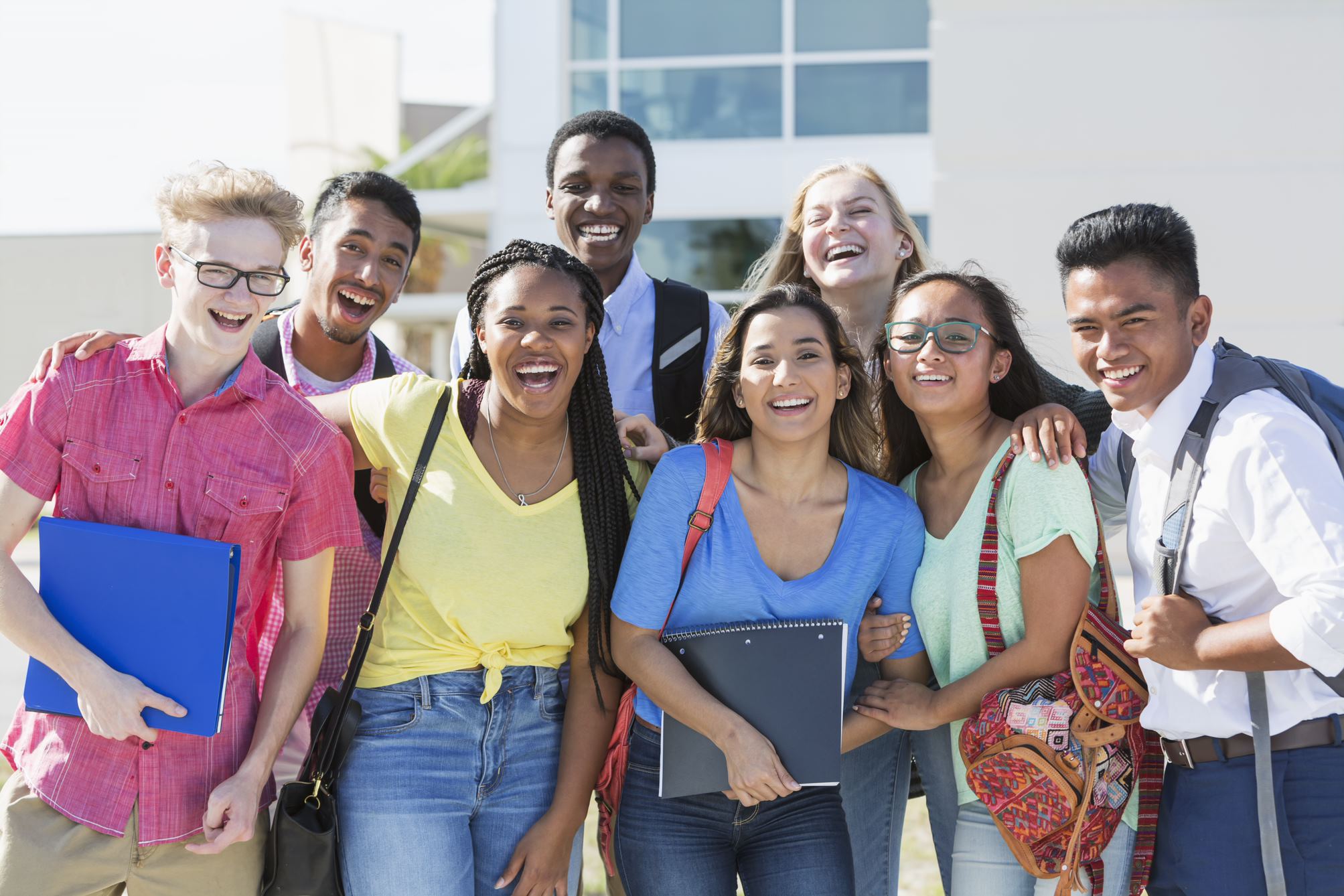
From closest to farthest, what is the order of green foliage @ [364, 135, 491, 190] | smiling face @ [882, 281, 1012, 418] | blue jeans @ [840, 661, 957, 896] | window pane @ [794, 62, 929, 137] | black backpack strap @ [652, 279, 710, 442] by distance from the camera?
smiling face @ [882, 281, 1012, 418]
blue jeans @ [840, 661, 957, 896]
black backpack strap @ [652, 279, 710, 442]
window pane @ [794, 62, 929, 137]
green foliage @ [364, 135, 491, 190]

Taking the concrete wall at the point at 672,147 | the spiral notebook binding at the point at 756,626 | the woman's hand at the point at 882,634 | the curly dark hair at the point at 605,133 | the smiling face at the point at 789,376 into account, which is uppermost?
the concrete wall at the point at 672,147

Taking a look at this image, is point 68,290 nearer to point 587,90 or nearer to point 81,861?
point 587,90

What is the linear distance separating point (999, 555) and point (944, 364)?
1.83 feet

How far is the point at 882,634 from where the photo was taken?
3090 millimetres

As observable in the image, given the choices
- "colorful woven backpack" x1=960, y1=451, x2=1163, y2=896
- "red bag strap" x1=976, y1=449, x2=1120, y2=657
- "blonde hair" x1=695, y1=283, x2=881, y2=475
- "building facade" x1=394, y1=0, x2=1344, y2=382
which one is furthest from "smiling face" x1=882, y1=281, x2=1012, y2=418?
"building facade" x1=394, y1=0, x2=1344, y2=382

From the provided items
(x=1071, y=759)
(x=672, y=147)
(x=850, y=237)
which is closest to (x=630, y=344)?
(x=850, y=237)

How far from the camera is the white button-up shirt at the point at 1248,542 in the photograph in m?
2.53

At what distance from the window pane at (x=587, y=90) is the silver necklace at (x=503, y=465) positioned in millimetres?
11467

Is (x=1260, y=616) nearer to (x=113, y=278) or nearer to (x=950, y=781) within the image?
(x=950, y=781)

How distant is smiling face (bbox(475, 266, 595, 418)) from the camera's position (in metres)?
3.13

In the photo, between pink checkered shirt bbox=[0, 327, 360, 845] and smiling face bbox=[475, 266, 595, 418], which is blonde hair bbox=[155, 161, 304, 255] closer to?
pink checkered shirt bbox=[0, 327, 360, 845]

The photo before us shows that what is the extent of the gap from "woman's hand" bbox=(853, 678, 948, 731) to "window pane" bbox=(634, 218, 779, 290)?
1126 centimetres

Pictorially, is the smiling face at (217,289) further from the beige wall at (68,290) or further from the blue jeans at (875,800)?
the beige wall at (68,290)

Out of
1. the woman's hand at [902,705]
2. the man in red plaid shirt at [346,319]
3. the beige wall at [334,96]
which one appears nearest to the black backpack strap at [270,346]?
the man in red plaid shirt at [346,319]
